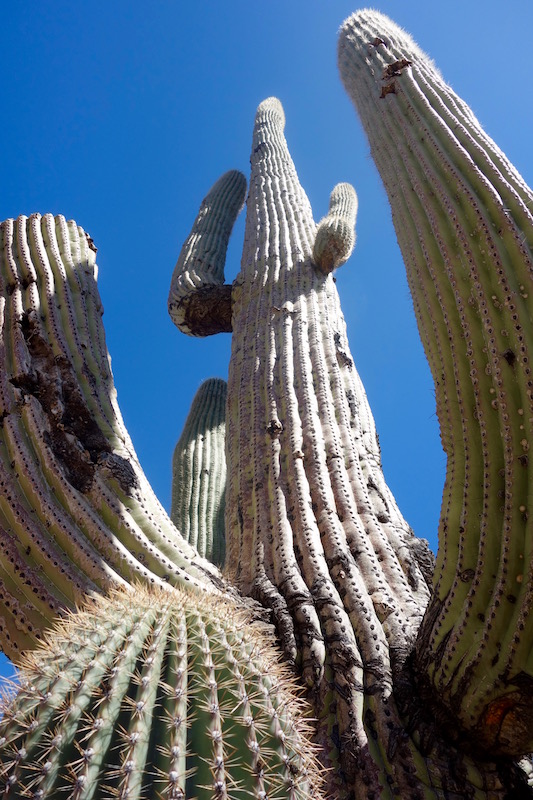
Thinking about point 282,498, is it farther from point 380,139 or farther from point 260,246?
point 260,246

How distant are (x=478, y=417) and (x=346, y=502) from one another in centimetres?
81

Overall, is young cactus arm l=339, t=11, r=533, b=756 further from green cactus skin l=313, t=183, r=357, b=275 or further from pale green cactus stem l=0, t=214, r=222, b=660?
green cactus skin l=313, t=183, r=357, b=275

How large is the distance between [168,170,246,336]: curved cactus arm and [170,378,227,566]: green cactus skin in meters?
0.93

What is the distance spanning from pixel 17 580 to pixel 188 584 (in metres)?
0.61

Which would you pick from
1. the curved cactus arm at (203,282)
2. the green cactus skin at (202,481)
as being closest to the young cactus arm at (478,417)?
the curved cactus arm at (203,282)

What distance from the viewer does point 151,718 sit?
4.36 ft

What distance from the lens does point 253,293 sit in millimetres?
3996

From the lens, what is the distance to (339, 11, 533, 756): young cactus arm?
5.80 ft

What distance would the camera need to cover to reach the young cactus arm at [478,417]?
1.77m

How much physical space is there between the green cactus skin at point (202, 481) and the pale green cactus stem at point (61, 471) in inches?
69.5

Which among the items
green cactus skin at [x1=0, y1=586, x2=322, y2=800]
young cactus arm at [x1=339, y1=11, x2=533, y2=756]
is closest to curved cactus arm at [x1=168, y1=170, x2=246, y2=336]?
young cactus arm at [x1=339, y1=11, x2=533, y2=756]

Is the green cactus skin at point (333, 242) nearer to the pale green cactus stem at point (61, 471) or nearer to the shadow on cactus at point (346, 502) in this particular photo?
the shadow on cactus at point (346, 502)

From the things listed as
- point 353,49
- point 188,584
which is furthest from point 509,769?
point 353,49

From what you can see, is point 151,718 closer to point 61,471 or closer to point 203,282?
point 61,471
